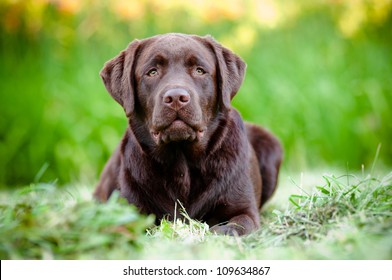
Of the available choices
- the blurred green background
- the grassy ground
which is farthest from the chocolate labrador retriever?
the blurred green background

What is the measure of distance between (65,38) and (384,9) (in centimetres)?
526


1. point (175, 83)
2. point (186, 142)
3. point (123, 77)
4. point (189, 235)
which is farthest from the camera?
point (123, 77)

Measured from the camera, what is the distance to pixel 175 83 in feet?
12.8

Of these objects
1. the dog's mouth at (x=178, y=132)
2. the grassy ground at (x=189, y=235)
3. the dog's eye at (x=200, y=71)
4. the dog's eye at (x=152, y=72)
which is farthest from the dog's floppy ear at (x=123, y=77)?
the grassy ground at (x=189, y=235)

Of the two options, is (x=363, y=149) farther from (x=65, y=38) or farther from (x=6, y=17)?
(x=6, y=17)

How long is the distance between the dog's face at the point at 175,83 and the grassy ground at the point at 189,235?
0.79m

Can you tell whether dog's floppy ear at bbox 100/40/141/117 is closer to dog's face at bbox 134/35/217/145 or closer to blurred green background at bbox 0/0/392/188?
dog's face at bbox 134/35/217/145

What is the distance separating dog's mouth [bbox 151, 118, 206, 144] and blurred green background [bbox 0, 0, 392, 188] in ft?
14.0

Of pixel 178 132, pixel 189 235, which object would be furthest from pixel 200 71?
pixel 189 235

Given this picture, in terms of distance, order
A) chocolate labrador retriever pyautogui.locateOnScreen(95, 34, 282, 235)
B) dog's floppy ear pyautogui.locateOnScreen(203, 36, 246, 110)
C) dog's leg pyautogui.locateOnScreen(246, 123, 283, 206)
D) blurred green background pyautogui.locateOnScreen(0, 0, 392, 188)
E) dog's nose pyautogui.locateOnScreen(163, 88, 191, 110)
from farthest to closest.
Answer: blurred green background pyautogui.locateOnScreen(0, 0, 392, 188) < dog's leg pyautogui.locateOnScreen(246, 123, 283, 206) < dog's floppy ear pyautogui.locateOnScreen(203, 36, 246, 110) < chocolate labrador retriever pyautogui.locateOnScreen(95, 34, 282, 235) < dog's nose pyautogui.locateOnScreen(163, 88, 191, 110)

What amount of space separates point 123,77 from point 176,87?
0.70 metres

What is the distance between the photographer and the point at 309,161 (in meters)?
8.53

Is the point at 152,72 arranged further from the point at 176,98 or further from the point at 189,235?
the point at 189,235

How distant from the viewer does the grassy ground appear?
281 cm
